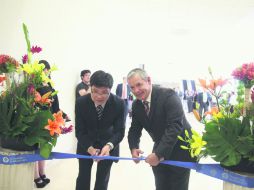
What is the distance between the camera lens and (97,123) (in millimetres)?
1916

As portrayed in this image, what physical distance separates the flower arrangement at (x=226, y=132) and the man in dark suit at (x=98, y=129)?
848 mm

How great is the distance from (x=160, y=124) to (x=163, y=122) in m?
0.02

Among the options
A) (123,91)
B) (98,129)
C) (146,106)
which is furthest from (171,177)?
(123,91)

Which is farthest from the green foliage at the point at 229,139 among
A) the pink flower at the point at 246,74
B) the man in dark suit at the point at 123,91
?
the man in dark suit at the point at 123,91

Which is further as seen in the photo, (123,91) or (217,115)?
(123,91)

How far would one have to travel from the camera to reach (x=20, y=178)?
1.22 metres

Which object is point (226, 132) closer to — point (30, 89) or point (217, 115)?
point (217, 115)

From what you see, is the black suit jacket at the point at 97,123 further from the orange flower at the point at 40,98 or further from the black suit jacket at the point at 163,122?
the orange flower at the point at 40,98

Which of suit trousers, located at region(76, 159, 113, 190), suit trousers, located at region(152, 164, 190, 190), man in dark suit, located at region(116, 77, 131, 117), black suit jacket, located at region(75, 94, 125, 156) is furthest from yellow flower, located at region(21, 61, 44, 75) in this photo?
man in dark suit, located at region(116, 77, 131, 117)

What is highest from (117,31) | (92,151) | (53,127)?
(117,31)

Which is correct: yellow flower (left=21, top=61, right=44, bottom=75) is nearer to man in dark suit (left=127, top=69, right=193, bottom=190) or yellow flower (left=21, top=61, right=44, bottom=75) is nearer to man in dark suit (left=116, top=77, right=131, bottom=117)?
man in dark suit (left=127, top=69, right=193, bottom=190)

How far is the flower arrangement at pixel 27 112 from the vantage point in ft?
3.97

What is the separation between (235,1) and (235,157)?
4201 millimetres

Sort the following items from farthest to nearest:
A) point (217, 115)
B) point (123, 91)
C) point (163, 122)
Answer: point (123, 91) < point (163, 122) < point (217, 115)
